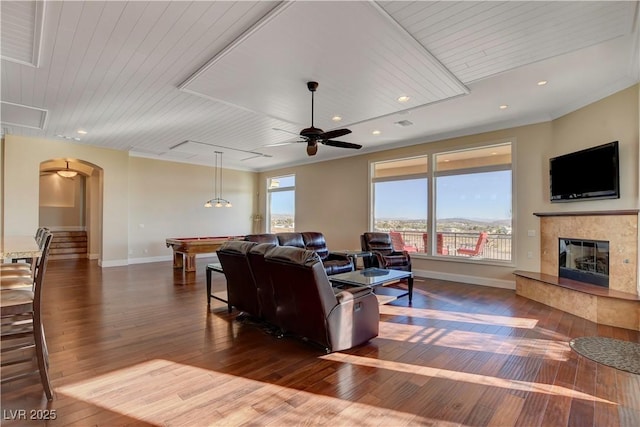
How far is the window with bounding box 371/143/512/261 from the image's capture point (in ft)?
19.8

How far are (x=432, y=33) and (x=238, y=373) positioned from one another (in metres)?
3.55

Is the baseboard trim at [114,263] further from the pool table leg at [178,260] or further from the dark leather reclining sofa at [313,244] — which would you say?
the dark leather reclining sofa at [313,244]

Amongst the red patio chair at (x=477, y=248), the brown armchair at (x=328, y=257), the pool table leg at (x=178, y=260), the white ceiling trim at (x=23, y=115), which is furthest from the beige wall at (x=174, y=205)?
the red patio chair at (x=477, y=248)

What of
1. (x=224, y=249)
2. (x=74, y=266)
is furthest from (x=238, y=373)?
(x=74, y=266)

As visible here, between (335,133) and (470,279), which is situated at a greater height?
(335,133)

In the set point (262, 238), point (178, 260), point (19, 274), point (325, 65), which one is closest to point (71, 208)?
point (178, 260)

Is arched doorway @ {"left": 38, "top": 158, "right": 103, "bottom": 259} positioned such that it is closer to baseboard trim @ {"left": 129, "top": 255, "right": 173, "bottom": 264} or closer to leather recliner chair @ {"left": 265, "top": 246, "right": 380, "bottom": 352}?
baseboard trim @ {"left": 129, "top": 255, "right": 173, "bottom": 264}

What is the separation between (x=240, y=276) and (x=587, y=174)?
5.35m

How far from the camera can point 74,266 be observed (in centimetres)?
804

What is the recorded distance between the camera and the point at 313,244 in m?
6.57

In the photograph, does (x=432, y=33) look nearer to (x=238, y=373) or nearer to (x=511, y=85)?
(x=511, y=85)

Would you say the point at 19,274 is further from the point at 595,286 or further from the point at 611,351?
the point at 595,286

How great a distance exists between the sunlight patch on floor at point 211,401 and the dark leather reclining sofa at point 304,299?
2.41 feet

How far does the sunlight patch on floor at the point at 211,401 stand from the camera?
2.02m
